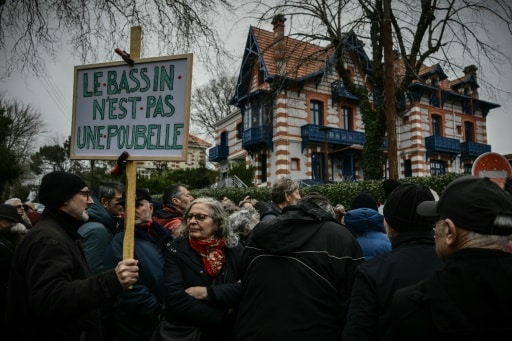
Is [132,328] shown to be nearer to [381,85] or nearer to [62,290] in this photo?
[62,290]

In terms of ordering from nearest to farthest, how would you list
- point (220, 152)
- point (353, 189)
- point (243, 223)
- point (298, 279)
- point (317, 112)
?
1. point (298, 279)
2. point (243, 223)
3. point (353, 189)
4. point (317, 112)
5. point (220, 152)

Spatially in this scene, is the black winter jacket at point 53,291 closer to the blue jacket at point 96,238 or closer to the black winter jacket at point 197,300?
the black winter jacket at point 197,300

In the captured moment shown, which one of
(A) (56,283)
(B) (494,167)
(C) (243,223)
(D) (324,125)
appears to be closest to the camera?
(A) (56,283)

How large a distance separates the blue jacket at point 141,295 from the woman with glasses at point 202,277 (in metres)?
0.43

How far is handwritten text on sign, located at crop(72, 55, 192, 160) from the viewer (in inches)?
103

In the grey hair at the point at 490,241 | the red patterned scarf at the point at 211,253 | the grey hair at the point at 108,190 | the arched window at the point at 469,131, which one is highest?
the arched window at the point at 469,131

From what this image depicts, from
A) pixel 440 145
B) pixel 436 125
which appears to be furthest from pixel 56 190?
pixel 436 125

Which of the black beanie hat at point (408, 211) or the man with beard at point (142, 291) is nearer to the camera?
the black beanie hat at point (408, 211)

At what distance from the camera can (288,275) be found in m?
2.46

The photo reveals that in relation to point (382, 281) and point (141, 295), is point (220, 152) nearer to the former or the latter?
point (141, 295)

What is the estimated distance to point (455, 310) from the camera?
1.38 m

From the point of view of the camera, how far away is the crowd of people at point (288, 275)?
148cm

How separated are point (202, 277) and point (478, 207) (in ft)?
6.46

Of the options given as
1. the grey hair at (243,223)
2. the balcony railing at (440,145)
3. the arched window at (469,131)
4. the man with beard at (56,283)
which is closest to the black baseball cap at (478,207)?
the man with beard at (56,283)
